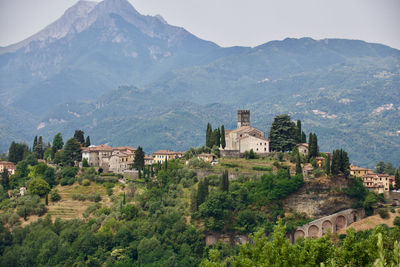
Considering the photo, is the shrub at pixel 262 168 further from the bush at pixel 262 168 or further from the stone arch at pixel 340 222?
the stone arch at pixel 340 222

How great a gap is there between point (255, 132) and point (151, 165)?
18.8 metres

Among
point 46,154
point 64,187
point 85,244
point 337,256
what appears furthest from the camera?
point 46,154

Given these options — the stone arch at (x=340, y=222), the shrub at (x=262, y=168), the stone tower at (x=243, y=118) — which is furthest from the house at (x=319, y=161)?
the stone tower at (x=243, y=118)

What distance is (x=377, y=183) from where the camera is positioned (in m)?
89.8

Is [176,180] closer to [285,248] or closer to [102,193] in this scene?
[102,193]

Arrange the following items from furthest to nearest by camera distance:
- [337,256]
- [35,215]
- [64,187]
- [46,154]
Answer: [46,154] < [64,187] < [35,215] < [337,256]

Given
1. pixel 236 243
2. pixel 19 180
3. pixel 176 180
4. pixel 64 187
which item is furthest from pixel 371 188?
pixel 19 180

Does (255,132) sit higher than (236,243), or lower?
higher

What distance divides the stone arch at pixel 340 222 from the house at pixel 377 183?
642cm

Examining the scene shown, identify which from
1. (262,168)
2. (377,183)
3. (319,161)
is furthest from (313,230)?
(262,168)

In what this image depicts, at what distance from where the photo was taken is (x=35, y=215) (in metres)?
96.9

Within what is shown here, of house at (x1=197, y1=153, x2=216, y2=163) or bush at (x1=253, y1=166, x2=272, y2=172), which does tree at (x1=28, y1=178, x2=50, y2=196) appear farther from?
bush at (x1=253, y1=166, x2=272, y2=172)

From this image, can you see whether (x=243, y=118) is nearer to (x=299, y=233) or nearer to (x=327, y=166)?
(x=327, y=166)

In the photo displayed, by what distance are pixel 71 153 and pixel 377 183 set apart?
53.5m
